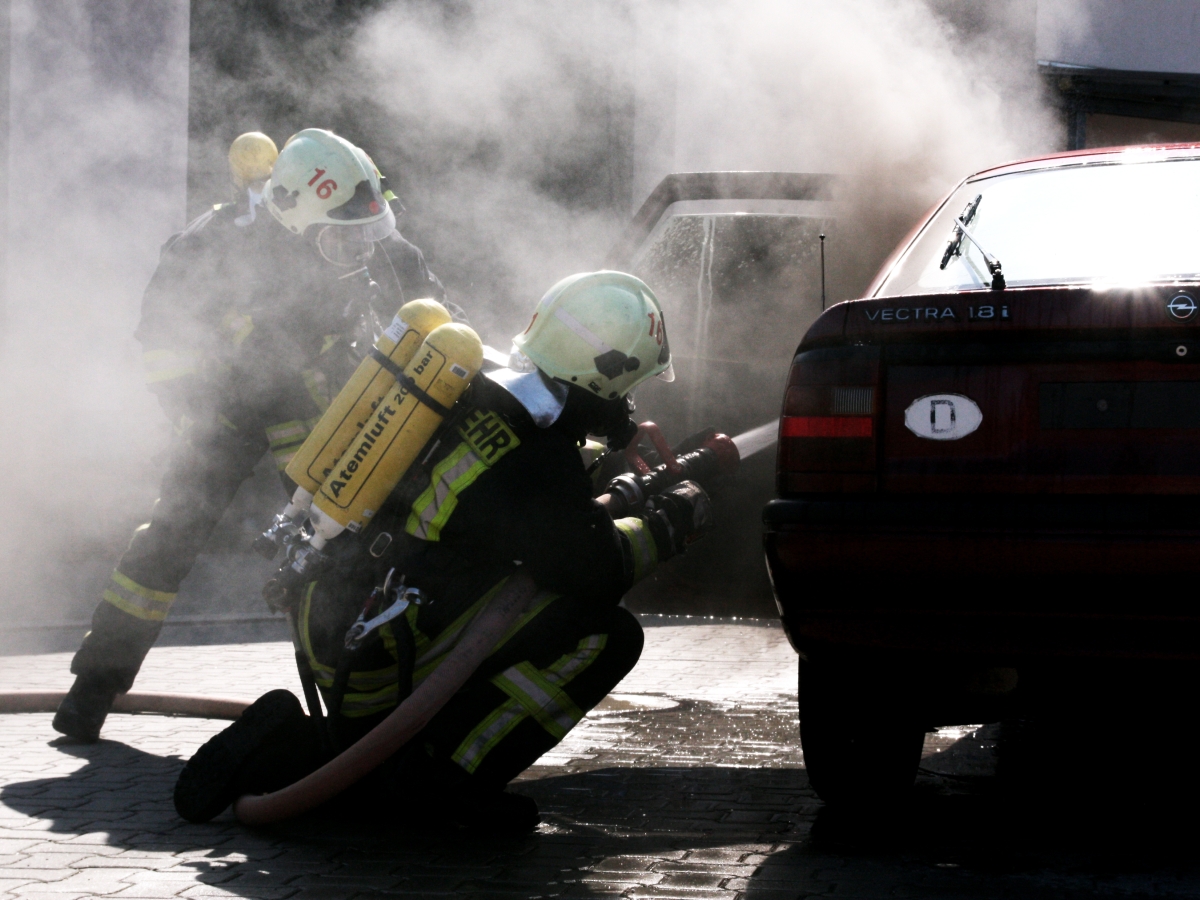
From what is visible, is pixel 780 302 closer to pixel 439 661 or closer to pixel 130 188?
pixel 439 661

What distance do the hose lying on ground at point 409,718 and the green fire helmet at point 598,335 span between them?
49 cm

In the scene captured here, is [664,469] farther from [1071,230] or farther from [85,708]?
[85,708]

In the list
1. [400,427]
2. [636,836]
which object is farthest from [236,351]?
[636,836]

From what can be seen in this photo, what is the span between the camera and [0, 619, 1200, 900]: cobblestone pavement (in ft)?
9.78

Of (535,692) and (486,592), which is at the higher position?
(486,592)

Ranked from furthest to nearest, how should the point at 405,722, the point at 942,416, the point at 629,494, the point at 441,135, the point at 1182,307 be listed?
the point at 441,135 → the point at 629,494 → the point at 405,722 → the point at 942,416 → the point at 1182,307

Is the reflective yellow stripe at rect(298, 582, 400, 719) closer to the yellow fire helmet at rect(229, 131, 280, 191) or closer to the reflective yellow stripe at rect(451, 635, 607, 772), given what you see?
the reflective yellow stripe at rect(451, 635, 607, 772)

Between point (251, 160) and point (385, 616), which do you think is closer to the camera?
point (385, 616)

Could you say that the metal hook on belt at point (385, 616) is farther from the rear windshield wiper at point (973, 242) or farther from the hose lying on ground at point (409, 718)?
the rear windshield wiper at point (973, 242)

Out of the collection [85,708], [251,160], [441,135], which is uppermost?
[441,135]

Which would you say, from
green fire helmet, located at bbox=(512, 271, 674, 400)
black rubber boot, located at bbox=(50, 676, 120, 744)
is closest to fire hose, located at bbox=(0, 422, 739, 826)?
green fire helmet, located at bbox=(512, 271, 674, 400)

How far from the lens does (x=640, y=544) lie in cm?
358

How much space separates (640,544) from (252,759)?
1.02 m

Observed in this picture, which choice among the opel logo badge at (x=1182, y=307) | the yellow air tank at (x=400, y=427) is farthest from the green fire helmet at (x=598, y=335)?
the opel logo badge at (x=1182, y=307)
